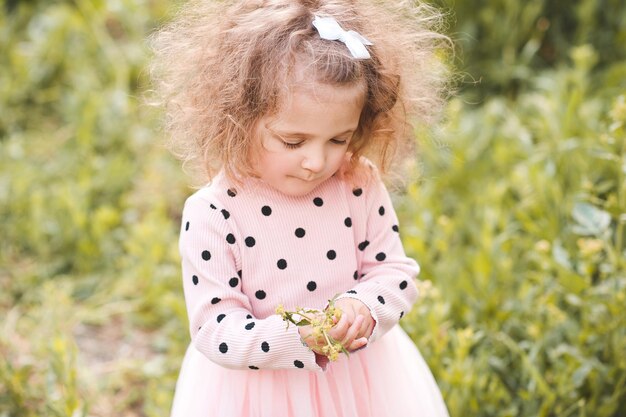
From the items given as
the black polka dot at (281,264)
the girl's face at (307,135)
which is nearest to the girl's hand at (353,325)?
the black polka dot at (281,264)

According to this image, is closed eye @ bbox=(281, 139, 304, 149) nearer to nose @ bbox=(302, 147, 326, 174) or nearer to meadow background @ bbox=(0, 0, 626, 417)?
nose @ bbox=(302, 147, 326, 174)

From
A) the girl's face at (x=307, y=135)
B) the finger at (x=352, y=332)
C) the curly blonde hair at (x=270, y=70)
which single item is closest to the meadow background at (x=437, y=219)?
the curly blonde hair at (x=270, y=70)

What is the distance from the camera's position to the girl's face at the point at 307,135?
4.82 ft

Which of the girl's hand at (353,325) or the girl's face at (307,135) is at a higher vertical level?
the girl's face at (307,135)

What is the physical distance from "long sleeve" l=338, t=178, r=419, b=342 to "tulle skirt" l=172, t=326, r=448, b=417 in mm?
150

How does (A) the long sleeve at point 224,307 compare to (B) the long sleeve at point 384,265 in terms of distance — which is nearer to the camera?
(A) the long sleeve at point 224,307

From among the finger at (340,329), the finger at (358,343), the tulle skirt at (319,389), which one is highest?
the finger at (340,329)

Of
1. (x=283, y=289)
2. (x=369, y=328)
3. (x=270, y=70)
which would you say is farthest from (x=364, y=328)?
(x=270, y=70)

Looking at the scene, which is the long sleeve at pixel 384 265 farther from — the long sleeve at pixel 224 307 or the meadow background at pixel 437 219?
the meadow background at pixel 437 219

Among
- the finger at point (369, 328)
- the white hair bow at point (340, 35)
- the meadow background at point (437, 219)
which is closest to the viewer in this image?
the white hair bow at point (340, 35)

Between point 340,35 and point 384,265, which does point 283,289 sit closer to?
point 384,265

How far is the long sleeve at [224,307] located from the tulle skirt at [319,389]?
0.14 meters

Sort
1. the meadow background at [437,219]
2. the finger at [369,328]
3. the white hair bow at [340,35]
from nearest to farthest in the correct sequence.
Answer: the white hair bow at [340,35], the finger at [369,328], the meadow background at [437,219]

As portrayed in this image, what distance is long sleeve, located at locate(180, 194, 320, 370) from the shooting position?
150 cm
